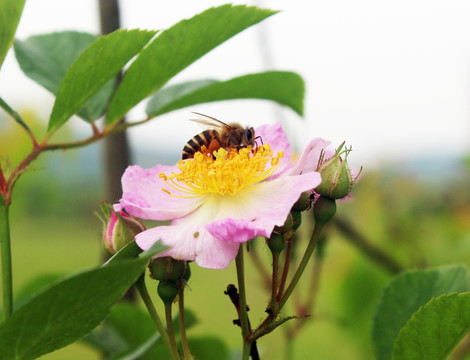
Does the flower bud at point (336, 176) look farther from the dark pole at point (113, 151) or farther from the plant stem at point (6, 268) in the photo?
the dark pole at point (113, 151)

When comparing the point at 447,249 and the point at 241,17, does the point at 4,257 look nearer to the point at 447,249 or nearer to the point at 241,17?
the point at 241,17

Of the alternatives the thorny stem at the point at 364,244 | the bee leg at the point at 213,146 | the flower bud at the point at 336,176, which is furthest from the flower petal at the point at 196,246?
the thorny stem at the point at 364,244

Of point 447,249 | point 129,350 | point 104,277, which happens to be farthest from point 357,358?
point 104,277

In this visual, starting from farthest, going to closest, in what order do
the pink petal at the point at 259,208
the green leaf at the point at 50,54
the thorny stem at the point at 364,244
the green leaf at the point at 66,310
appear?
1. the thorny stem at the point at 364,244
2. the green leaf at the point at 50,54
3. the pink petal at the point at 259,208
4. the green leaf at the point at 66,310

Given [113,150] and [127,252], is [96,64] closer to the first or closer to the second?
[127,252]

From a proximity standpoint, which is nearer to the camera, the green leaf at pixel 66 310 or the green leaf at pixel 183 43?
the green leaf at pixel 66 310

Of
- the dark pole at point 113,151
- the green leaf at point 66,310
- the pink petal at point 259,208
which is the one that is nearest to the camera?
the green leaf at point 66,310


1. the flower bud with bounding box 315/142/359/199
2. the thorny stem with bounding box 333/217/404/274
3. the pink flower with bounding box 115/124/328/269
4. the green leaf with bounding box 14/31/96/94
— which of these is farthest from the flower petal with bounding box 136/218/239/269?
the thorny stem with bounding box 333/217/404/274

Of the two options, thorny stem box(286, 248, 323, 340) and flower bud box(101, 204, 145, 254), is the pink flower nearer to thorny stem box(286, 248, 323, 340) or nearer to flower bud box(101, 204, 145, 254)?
flower bud box(101, 204, 145, 254)
